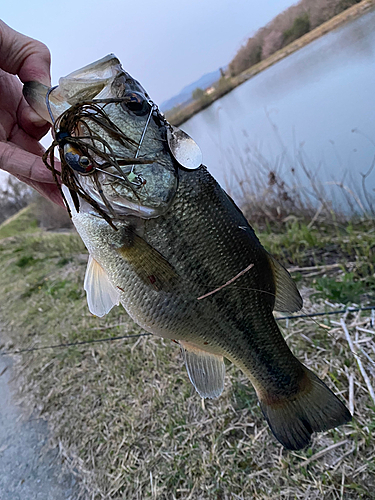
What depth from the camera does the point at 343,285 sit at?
3.02m

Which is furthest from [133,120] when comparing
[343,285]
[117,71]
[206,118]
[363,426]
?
[206,118]

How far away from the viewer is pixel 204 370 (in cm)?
146

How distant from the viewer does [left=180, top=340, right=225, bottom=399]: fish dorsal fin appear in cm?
144

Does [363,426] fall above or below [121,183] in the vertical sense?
below

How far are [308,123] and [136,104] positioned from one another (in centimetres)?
745

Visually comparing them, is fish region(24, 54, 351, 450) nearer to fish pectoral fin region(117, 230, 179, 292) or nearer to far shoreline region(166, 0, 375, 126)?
fish pectoral fin region(117, 230, 179, 292)

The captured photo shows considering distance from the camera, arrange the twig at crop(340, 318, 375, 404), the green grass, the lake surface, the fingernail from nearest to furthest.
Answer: the fingernail
the twig at crop(340, 318, 375, 404)
the lake surface
the green grass

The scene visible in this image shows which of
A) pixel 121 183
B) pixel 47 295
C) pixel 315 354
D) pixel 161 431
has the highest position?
pixel 121 183

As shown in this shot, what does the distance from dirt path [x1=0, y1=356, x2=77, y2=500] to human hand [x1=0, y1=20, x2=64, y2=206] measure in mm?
1907

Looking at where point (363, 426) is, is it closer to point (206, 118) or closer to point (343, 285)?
point (343, 285)

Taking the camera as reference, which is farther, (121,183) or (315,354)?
(315,354)

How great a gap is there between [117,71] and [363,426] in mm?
2179

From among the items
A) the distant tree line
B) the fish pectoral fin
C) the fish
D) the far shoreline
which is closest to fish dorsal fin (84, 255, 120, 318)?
the fish

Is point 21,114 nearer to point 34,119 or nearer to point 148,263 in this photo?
point 34,119
